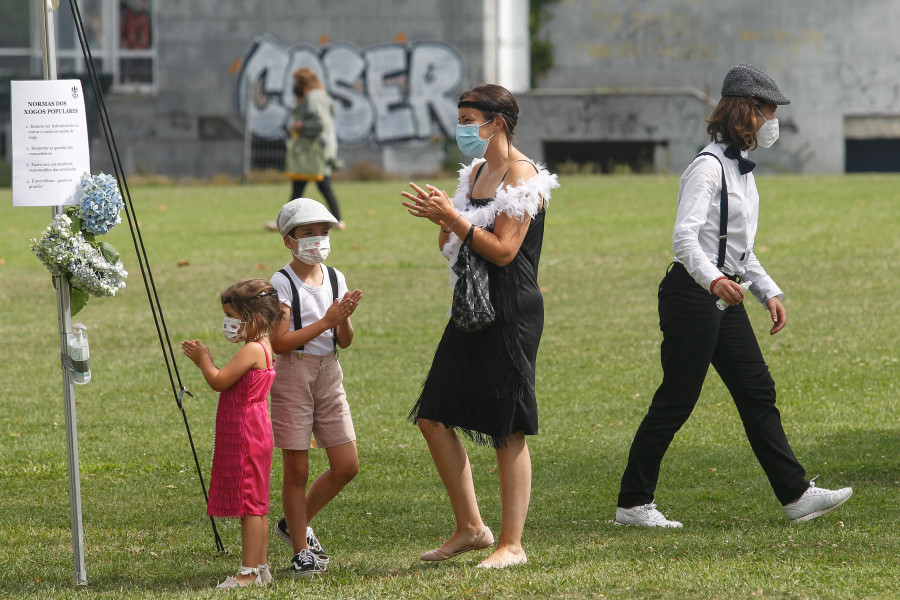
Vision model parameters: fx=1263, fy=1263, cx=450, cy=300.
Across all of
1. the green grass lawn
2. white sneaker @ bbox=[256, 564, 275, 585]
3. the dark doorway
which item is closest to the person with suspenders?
the green grass lawn

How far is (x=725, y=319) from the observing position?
5406mm

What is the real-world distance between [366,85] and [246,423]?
26093 mm

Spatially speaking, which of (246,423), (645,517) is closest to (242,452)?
(246,423)

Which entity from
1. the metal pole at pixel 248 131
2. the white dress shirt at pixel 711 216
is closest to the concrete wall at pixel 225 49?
the metal pole at pixel 248 131

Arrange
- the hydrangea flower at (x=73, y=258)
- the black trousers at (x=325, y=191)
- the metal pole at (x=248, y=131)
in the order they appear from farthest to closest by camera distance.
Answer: the metal pole at (x=248, y=131) → the black trousers at (x=325, y=191) → the hydrangea flower at (x=73, y=258)

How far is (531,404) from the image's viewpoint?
484 cm

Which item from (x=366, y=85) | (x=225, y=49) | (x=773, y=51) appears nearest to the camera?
(x=366, y=85)

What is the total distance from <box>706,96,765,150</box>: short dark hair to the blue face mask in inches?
43.0

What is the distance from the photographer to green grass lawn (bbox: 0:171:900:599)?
Answer: 4.72 m

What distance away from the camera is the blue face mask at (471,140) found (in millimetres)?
4867

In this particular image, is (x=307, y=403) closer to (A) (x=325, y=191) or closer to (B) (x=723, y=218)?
(B) (x=723, y=218)

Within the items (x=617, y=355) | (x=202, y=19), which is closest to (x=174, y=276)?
(x=617, y=355)

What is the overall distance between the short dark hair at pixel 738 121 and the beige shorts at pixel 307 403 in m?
1.94

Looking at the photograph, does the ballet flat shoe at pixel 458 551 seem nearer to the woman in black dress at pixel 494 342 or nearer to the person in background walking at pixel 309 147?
the woman in black dress at pixel 494 342
